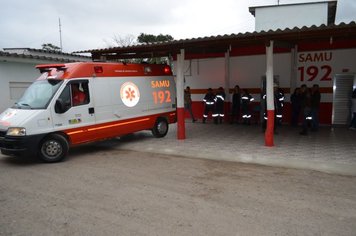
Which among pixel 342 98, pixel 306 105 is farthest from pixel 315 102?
pixel 342 98

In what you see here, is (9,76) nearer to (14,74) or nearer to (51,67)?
(14,74)

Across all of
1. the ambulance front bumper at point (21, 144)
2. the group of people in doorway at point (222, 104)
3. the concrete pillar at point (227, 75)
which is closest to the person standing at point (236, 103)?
the group of people in doorway at point (222, 104)

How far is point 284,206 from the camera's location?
5133 mm

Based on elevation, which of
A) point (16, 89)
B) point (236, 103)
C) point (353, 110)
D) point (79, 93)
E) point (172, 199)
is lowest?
point (172, 199)

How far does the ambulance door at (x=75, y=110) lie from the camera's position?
27.9 ft

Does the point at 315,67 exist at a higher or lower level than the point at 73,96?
higher

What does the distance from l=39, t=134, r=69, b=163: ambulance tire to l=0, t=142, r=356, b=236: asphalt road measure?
0.75 feet

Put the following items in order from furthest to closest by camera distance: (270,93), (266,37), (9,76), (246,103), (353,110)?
(9,76)
(246,103)
(353,110)
(270,93)
(266,37)

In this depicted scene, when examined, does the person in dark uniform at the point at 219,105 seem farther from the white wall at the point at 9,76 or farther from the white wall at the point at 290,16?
the white wall at the point at 290,16

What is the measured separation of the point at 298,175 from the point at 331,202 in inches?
63.4

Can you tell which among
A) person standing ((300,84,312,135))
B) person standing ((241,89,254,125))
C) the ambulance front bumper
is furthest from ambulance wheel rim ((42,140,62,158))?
person standing ((241,89,254,125))

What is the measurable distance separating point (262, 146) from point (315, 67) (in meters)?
5.46

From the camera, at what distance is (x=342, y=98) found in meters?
13.0

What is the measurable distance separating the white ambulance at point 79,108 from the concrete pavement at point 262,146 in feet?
3.84
